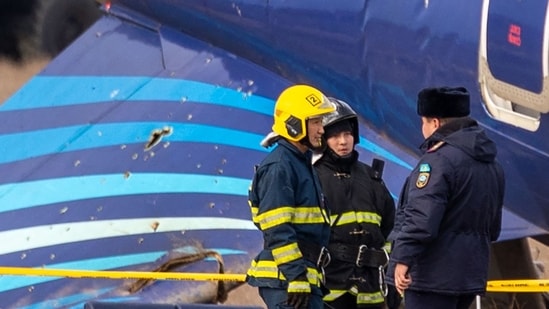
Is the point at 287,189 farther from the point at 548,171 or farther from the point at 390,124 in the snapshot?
the point at 390,124

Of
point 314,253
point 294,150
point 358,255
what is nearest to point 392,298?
point 358,255

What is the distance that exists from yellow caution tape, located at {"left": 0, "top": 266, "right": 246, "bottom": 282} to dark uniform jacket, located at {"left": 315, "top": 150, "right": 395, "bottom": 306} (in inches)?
50.9

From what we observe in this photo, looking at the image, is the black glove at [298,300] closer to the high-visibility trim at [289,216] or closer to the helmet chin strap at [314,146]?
the high-visibility trim at [289,216]

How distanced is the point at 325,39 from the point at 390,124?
62 cm

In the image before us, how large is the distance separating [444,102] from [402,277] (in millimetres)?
717

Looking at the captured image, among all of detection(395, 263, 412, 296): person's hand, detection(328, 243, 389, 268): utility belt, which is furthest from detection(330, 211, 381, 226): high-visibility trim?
detection(395, 263, 412, 296): person's hand

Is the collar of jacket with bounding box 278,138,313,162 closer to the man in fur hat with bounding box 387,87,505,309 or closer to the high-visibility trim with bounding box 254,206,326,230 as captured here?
the high-visibility trim with bounding box 254,206,326,230

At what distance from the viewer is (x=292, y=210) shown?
5.72 m

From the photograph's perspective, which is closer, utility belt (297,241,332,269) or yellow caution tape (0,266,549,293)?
utility belt (297,241,332,269)

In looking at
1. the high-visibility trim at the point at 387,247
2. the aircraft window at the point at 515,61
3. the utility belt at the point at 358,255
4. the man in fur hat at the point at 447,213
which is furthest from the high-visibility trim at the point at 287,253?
the aircraft window at the point at 515,61

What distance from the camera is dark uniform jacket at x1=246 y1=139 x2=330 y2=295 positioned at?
564 cm

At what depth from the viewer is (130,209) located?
26.2 feet

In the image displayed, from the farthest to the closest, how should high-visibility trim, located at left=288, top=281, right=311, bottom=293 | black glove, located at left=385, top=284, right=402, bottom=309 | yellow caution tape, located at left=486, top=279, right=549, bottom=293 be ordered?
yellow caution tape, located at left=486, top=279, right=549, bottom=293 → black glove, located at left=385, top=284, right=402, bottom=309 → high-visibility trim, located at left=288, top=281, right=311, bottom=293

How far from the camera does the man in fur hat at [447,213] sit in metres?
5.29
